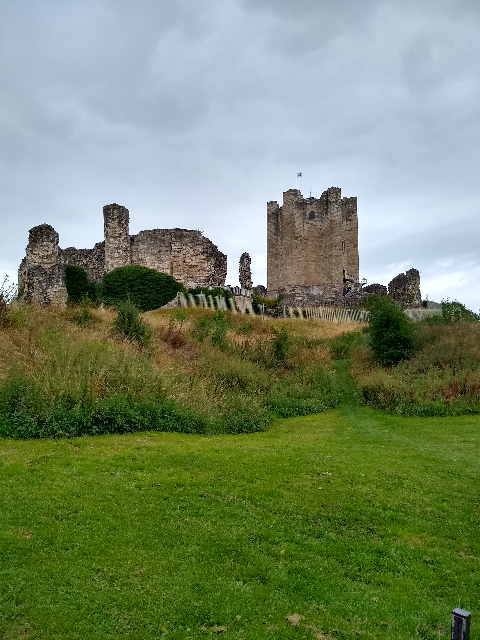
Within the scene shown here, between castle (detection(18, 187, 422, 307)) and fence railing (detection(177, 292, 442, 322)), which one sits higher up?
castle (detection(18, 187, 422, 307))

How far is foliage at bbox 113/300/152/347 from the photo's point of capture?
52.4 ft

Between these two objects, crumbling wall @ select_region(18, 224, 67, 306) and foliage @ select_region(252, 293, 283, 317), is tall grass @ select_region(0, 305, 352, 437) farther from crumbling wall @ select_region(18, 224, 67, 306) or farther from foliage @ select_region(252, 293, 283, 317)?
foliage @ select_region(252, 293, 283, 317)

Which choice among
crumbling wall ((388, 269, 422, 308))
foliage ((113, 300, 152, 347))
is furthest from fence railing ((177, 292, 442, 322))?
foliage ((113, 300, 152, 347))

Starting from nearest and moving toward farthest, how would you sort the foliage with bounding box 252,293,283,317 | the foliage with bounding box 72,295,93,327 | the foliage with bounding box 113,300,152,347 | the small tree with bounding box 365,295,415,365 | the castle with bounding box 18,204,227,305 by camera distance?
the foliage with bounding box 113,300,152,347, the foliage with bounding box 72,295,93,327, the small tree with bounding box 365,295,415,365, the foliage with bounding box 252,293,283,317, the castle with bounding box 18,204,227,305

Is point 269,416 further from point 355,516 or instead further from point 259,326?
point 259,326

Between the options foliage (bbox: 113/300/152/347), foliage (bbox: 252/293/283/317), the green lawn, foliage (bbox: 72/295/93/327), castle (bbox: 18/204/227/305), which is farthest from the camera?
castle (bbox: 18/204/227/305)

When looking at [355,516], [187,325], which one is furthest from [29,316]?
[355,516]

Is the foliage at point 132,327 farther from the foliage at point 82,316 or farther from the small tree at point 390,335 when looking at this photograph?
the small tree at point 390,335

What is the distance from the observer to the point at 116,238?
115ft

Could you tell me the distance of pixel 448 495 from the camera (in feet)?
25.1

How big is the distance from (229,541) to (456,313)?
1745cm

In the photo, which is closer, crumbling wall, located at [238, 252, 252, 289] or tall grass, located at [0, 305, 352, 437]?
tall grass, located at [0, 305, 352, 437]

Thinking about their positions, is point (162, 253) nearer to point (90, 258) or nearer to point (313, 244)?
point (90, 258)

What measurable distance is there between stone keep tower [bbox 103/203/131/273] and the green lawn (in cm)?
2655
